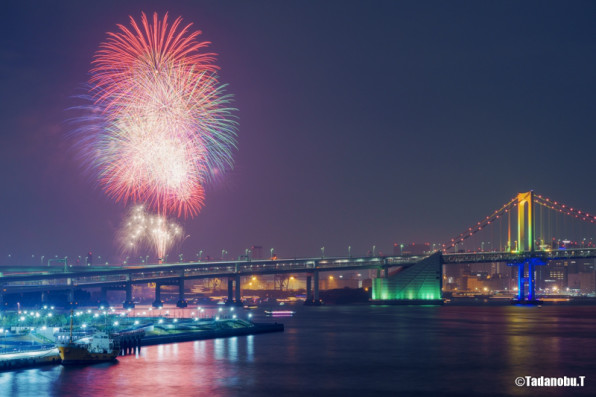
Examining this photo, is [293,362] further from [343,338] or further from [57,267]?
[57,267]

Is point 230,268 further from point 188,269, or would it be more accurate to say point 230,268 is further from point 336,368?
point 336,368

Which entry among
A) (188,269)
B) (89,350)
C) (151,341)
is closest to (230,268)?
(188,269)

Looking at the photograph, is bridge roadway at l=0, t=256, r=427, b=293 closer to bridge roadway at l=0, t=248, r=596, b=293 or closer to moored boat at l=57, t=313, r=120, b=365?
bridge roadway at l=0, t=248, r=596, b=293

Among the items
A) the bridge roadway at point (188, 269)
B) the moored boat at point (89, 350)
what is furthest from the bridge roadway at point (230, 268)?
the moored boat at point (89, 350)

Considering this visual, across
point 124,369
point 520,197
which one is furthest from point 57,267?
point 124,369

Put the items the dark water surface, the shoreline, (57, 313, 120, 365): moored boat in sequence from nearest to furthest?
the dark water surface, the shoreline, (57, 313, 120, 365): moored boat

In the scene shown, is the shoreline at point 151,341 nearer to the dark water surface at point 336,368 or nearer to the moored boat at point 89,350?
the moored boat at point 89,350

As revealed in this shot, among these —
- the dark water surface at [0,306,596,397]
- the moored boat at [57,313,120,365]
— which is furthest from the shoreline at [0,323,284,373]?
the dark water surface at [0,306,596,397]
